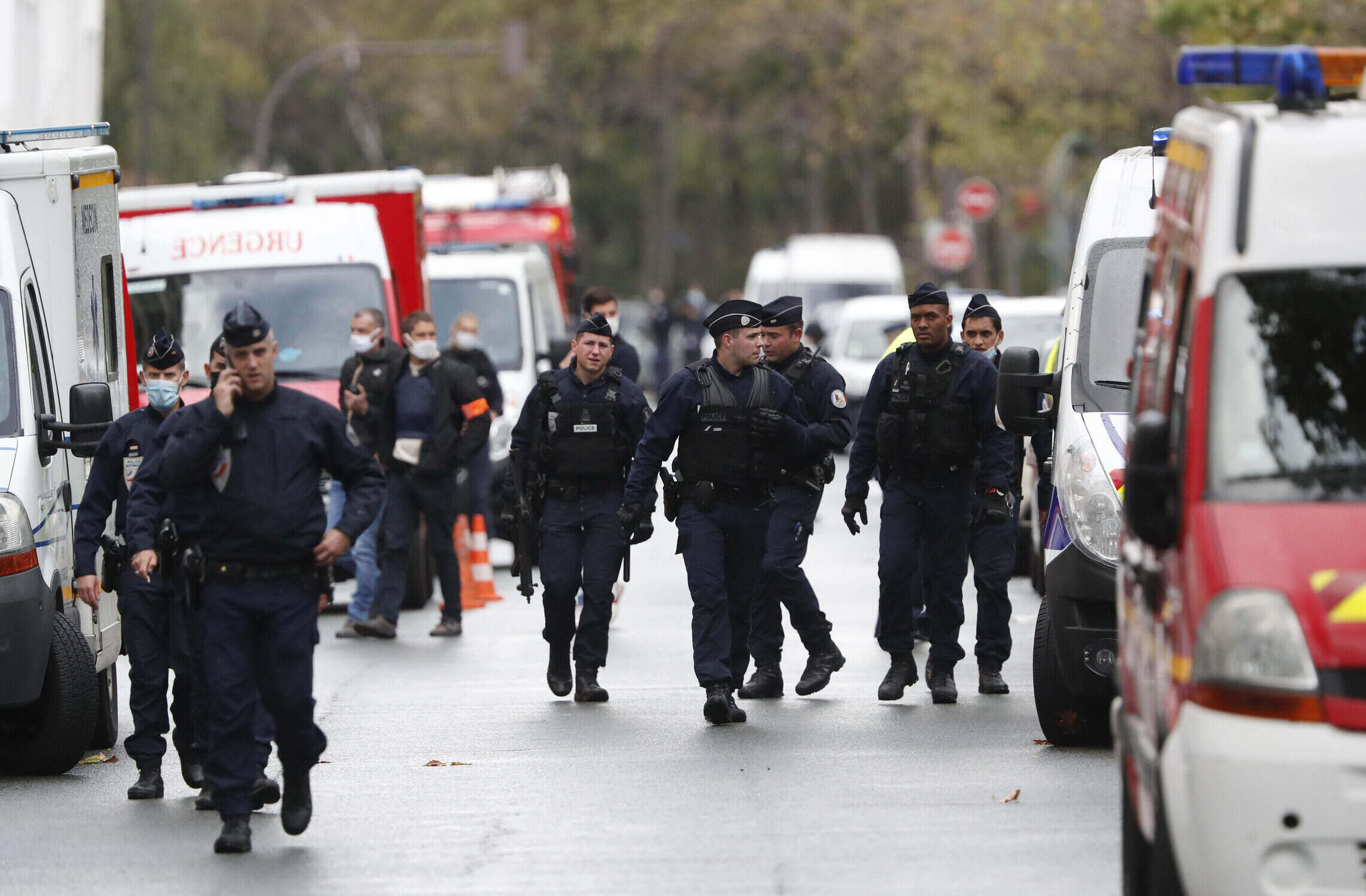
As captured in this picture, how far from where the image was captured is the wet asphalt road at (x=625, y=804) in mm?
7141

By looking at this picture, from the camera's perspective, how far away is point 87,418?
9.02m

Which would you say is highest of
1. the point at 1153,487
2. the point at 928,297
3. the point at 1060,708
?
the point at 928,297

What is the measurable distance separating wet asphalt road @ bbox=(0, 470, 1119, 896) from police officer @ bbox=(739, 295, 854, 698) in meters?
0.18

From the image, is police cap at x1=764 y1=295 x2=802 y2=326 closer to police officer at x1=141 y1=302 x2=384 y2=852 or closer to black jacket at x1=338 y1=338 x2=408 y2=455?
police officer at x1=141 y1=302 x2=384 y2=852

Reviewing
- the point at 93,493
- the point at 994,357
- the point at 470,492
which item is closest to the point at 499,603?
the point at 470,492

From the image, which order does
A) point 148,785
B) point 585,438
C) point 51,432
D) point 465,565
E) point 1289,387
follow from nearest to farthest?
1. point 1289,387
2. point 148,785
3. point 51,432
4. point 585,438
5. point 465,565

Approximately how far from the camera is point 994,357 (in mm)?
12359

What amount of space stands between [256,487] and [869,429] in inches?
156

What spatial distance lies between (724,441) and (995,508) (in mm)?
1407

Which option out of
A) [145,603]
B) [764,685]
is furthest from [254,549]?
[764,685]

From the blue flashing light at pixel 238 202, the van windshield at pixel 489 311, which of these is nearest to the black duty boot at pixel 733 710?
the blue flashing light at pixel 238 202

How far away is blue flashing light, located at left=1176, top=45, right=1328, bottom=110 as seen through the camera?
592 centimetres

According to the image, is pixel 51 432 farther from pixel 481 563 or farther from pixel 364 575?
pixel 481 563

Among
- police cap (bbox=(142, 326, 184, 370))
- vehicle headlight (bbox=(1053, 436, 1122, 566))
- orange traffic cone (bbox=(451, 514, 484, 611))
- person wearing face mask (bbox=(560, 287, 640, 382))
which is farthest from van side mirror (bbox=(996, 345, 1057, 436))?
orange traffic cone (bbox=(451, 514, 484, 611))
